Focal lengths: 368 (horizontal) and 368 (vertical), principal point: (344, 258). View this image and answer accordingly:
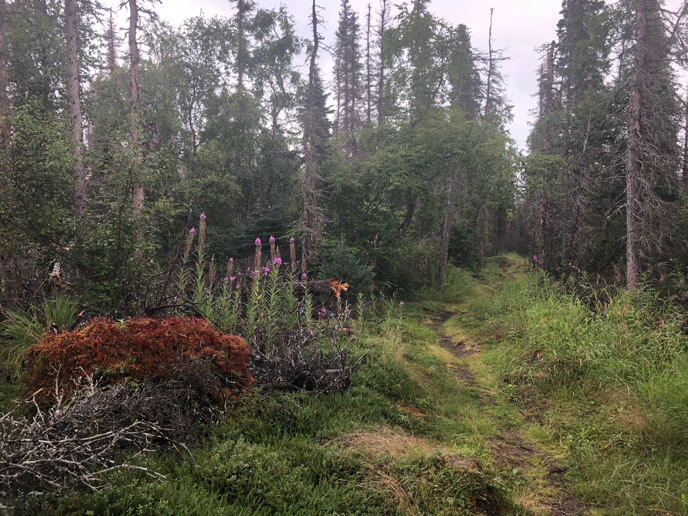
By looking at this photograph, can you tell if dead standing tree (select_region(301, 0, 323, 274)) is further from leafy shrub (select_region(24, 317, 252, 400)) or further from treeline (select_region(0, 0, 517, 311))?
leafy shrub (select_region(24, 317, 252, 400))

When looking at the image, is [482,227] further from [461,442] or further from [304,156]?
[461,442]

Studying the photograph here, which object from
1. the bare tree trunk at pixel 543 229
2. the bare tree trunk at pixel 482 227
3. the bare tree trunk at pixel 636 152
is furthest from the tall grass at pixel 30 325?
the bare tree trunk at pixel 482 227

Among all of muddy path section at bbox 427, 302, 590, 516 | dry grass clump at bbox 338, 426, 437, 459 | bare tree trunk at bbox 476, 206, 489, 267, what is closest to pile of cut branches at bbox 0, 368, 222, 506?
dry grass clump at bbox 338, 426, 437, 459

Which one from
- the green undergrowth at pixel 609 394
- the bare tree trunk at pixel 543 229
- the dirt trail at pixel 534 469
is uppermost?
the bare tree trunk at pixel 543 229

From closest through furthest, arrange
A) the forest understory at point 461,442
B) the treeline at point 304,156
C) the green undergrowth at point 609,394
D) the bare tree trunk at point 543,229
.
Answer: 1. the forest understory at point 461,442
2. the green undergrowth at point 609,394
3. the treeline at point 304,156
4. the bare tree trunk at point 543,229

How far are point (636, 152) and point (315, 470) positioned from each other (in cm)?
1021

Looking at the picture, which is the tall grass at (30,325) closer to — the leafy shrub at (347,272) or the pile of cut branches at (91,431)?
the pile of cut branches at (91,431)

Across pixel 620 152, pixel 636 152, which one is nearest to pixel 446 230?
pixel 620 152

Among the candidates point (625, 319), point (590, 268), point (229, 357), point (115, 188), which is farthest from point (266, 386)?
point (590, 268)

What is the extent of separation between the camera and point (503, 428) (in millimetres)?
4621

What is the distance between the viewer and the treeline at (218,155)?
5387 mm

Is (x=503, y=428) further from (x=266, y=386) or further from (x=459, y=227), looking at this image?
(x=459, y=227)

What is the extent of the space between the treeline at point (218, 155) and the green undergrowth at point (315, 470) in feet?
9.65

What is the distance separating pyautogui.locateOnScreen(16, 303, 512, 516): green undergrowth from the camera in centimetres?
213
